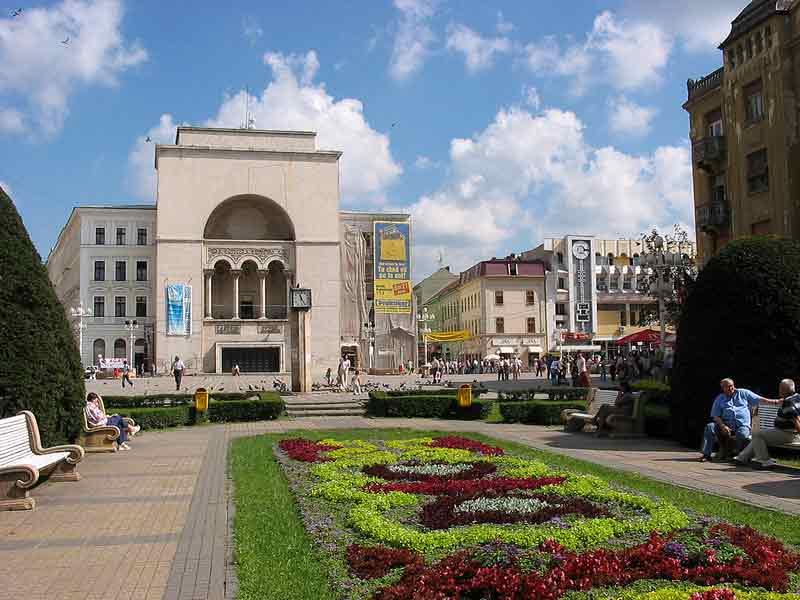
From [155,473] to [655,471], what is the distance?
301 inches

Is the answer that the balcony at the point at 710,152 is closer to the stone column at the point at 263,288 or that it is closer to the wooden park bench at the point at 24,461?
the wooden park bench at the point at 24,461

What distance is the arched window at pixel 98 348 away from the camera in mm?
71500

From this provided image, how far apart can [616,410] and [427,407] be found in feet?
24.7

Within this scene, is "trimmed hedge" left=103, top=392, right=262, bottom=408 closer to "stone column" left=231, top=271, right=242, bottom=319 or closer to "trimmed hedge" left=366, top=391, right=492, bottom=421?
"trimmed hedge" left=366, top=391, right=492, bottom=421

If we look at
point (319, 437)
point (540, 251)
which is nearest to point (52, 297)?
point (319, 437)

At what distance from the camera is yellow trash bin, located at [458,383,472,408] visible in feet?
73.2

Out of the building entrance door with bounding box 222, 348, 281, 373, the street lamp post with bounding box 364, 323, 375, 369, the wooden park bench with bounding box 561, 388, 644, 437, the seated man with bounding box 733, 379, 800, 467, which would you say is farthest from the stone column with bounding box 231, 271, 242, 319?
the seated man with bounding box 733, 379, 800, 467

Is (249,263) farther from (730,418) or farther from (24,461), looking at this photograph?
(730,418)

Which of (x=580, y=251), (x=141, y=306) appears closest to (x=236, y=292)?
(x=141, y=306)

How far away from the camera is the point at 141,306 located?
74.2m

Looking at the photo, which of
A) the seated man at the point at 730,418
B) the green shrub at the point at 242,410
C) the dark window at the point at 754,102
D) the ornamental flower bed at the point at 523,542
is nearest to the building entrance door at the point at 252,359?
the green shrub at the point at 242,410

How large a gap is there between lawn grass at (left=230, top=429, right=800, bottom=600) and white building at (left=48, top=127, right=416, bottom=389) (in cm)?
4961

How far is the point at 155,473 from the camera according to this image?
1242 centimetres

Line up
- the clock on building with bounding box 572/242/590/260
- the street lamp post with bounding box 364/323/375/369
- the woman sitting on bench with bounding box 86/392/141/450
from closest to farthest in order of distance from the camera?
the woman sitting on bench with bounding box 86/392/141/450
the street lamp post with bounding box 364/323/375/369
the clock on building with bounding box 572/242/590/260
